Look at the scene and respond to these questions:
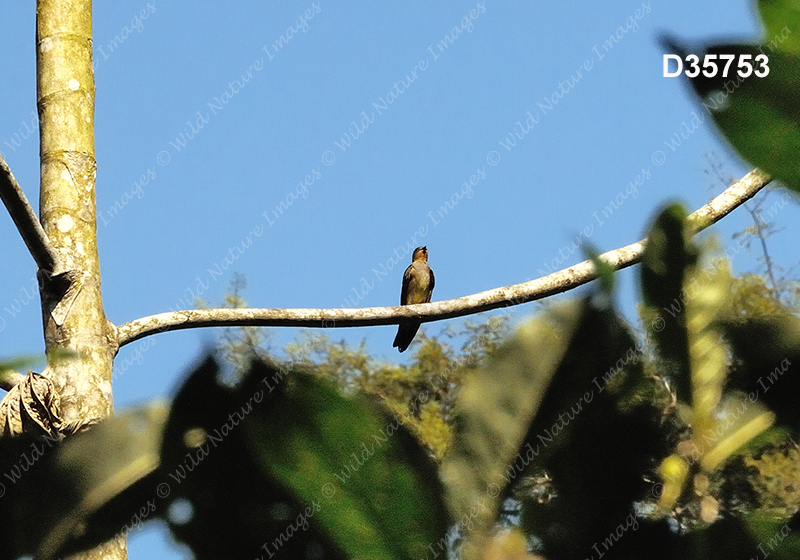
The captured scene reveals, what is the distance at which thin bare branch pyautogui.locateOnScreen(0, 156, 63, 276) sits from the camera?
9.71 feet

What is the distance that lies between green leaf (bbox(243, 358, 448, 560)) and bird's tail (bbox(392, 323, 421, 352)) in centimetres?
949

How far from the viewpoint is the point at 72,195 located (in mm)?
3816

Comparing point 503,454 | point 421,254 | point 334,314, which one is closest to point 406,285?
point 421,254

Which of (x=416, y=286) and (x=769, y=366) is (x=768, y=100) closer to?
(x=769, y=366)

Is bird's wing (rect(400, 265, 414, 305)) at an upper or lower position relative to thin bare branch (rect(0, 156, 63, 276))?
Result: lower

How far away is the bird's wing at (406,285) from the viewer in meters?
10.8

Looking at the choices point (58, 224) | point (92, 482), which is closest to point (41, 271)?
point (58, 224)

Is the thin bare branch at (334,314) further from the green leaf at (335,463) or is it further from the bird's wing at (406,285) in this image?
the bird's wing at (406,285)

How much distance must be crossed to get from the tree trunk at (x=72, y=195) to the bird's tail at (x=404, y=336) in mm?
6214

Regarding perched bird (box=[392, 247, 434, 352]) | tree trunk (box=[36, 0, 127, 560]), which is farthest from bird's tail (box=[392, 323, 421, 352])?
tree trunk (box=[36, 0, 127, 560])

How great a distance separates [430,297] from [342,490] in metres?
10.5

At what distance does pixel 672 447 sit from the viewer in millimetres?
446

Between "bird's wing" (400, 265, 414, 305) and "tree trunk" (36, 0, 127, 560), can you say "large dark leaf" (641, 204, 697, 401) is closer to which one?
"tree trunk" (36, 0, 127, 560)

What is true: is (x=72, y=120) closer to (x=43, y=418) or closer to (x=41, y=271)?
(x=41, y=271)
